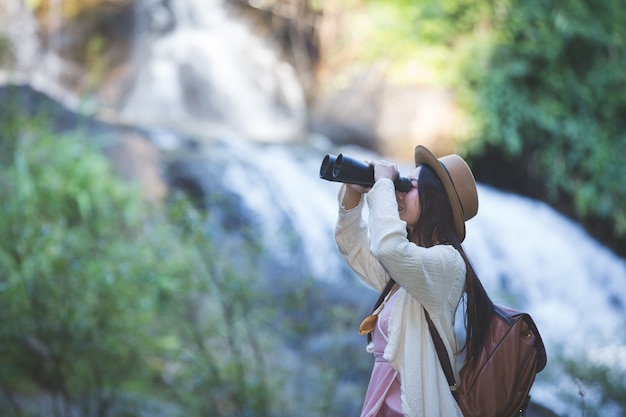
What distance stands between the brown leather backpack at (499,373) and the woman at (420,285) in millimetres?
27

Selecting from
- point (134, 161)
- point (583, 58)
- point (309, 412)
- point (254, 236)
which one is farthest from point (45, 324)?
point (583, 58)

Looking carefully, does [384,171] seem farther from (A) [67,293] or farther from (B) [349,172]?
(A) [67,293]

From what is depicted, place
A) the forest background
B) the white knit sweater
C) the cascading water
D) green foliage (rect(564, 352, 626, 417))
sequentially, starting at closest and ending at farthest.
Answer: the white knit sweater, green foliage (rect(564, 352, 626, 417)), the forest background, the cascading water

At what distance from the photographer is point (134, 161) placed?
281 inches

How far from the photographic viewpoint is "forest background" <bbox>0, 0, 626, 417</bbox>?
12.3 ft

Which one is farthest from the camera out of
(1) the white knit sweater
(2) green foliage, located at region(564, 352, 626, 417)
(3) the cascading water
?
(3) the cascading water

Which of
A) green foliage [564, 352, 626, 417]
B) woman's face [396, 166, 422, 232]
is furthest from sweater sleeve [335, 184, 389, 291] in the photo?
green foliage [564, 352, 626, 417]

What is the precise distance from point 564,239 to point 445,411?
7414mm

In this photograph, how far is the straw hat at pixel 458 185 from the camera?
1793mm

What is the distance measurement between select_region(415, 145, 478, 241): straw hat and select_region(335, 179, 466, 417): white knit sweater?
12cm

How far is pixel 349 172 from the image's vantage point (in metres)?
1.77

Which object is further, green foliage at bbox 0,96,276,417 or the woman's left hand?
green foliage at bbox 0,96,276,417

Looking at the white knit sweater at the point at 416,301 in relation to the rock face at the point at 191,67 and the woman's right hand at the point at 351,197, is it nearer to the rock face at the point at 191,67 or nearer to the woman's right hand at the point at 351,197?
the woman's right hand at the point at 351,197

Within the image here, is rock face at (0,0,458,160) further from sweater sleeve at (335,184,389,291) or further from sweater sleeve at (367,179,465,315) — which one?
sweater sleeve at (367,179,465,315)
